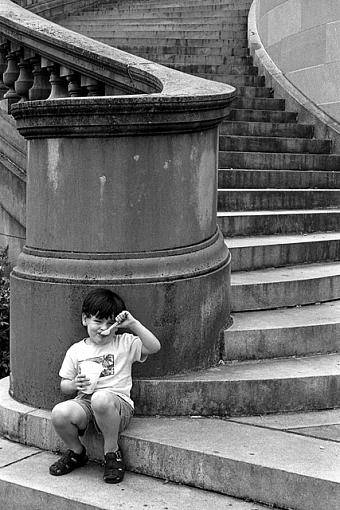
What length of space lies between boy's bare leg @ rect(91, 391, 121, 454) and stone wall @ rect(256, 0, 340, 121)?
574 centimetres

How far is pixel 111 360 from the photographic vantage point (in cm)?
405

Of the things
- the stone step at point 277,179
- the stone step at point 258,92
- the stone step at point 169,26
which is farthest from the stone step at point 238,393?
the stone step at point 169,26

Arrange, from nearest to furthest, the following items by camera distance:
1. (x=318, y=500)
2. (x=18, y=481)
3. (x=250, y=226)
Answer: (x=318, y=500) → (x=18, y=481) → (x=250, y=226)

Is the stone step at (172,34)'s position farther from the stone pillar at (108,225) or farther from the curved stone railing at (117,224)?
the stone pillar at (108,225)

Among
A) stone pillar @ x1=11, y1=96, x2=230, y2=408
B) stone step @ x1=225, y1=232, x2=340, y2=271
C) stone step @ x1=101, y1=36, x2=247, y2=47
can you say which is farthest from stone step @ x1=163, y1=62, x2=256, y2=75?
stone pillar @ x1=11, y1=96, x2=230, y2=408

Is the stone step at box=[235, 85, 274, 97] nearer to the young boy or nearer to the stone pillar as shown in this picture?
the stone pillar

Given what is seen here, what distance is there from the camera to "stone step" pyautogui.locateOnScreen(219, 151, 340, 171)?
7711mm

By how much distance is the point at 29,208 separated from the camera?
14.6ft

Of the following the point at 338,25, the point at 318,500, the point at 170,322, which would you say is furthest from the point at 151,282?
the point at 338,25

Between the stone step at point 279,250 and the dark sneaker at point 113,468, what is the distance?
2111 mm

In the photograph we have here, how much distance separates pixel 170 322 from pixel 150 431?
61 cm

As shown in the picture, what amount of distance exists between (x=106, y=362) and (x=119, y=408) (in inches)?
9.8

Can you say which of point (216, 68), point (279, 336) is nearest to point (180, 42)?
point (216, 68)

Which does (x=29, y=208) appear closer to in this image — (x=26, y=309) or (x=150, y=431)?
(x=26, y=309)
